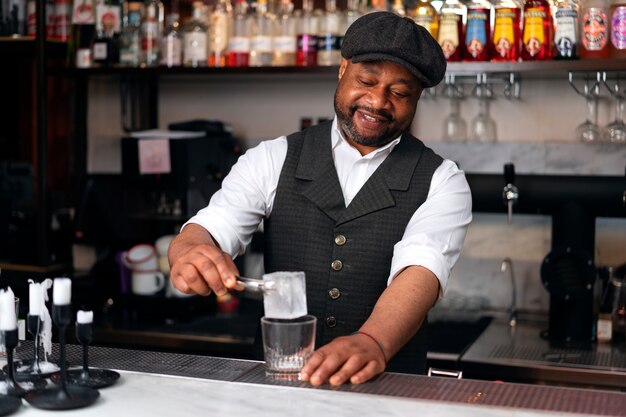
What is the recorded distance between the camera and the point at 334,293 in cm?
213

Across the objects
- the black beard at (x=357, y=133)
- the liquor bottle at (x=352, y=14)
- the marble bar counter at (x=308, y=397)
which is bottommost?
the marble bar counter at (x=308, y=397)

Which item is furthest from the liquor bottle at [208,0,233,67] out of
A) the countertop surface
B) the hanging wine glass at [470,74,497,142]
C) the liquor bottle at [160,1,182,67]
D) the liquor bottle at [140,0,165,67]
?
the countertop surface

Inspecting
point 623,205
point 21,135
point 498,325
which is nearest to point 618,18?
point 623,205

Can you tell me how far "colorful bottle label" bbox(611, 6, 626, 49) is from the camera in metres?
3.00

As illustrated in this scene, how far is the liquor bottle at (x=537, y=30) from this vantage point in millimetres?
3074

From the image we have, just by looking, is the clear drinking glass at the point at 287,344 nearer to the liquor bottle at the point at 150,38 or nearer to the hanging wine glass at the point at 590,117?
the hanging wine glass at the point at 590,117

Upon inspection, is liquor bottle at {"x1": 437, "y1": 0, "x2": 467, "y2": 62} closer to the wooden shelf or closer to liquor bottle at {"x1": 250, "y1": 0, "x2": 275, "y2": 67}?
the wooden shelf

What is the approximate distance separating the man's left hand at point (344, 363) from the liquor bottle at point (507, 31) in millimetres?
1716

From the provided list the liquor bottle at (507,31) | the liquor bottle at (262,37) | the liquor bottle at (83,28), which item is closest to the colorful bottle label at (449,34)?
the liquor bottle at (507,31)

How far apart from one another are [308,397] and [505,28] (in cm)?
192

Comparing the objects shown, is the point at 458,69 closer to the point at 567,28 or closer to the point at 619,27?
the point at 567,28

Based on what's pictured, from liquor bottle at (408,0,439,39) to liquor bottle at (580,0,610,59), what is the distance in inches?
18.8

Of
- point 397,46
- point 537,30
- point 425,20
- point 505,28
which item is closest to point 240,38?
point 425,20

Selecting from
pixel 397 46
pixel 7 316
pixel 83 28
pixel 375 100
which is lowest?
pixel 7 316
